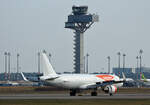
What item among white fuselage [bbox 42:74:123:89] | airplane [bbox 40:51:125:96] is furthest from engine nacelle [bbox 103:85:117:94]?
white fuselage [bbox 42:74:123:89]

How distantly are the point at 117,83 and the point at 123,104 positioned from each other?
102ft

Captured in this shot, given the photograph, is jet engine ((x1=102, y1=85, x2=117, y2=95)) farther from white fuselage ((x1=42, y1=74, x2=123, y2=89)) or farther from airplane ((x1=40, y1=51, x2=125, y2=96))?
white fuselage ((x1=42, y1=74, x2=123, y2=89))

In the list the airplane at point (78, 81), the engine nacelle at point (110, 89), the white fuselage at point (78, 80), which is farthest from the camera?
the engine nacelle at point (110, 89)

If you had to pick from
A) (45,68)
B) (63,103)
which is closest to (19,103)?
(63,103)

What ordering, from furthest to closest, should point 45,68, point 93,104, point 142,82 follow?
point 142,82 → point 45,68 → point 93,104

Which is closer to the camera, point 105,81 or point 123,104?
point 123,104

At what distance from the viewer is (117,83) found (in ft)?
308

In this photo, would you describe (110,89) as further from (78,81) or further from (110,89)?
(78,81)

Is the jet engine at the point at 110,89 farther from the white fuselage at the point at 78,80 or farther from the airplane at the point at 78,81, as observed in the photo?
the white fuselage at the point at 78,80

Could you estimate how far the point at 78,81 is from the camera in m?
91.0

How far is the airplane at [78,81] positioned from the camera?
87.7m

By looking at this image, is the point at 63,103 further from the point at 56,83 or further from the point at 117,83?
the point at 117,83

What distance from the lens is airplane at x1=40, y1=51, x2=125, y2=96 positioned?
3452 inches

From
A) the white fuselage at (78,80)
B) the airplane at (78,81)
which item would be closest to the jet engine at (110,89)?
the airplane at (78,81)
